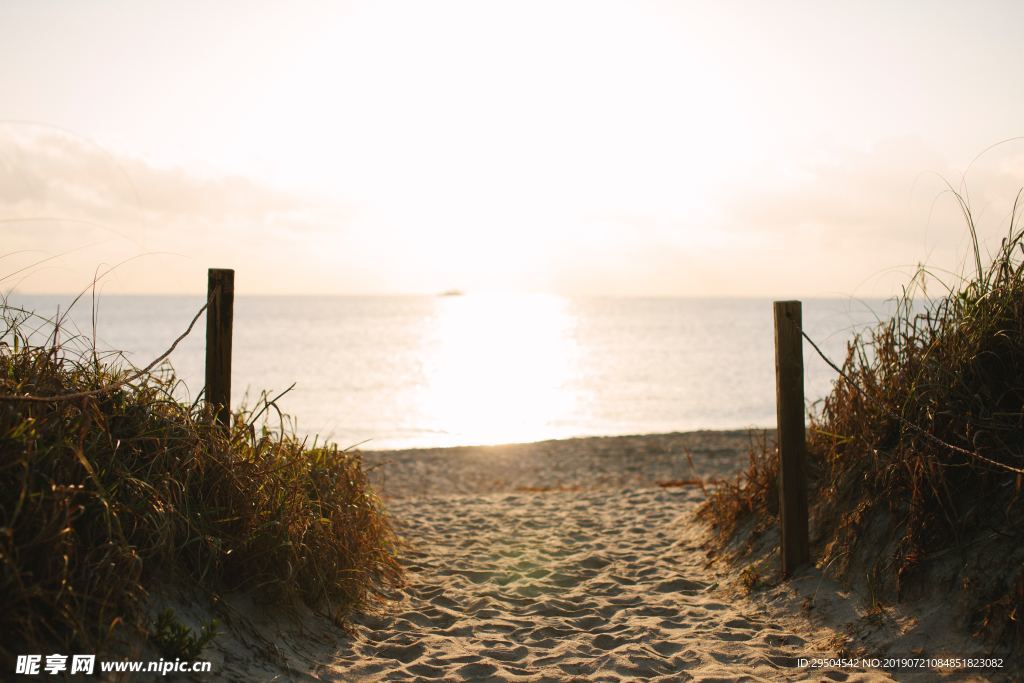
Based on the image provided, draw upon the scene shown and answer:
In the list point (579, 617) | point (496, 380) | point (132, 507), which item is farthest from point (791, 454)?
point (496, 380)

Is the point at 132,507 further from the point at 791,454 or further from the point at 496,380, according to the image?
the point at 496,380

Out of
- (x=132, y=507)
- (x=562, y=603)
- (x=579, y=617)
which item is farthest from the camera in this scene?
(x=562, y=603)

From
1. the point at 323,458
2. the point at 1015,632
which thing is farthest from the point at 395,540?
the point at 1015,632

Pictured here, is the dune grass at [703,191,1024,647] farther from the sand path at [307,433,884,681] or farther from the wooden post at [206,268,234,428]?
the wooden post at [206,268,234,428]

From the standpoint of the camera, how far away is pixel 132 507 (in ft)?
12.4

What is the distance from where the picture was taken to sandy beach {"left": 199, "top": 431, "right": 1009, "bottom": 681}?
420 cm

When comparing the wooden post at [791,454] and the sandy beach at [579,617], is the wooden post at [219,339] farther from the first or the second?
the wooden post at [791,454]

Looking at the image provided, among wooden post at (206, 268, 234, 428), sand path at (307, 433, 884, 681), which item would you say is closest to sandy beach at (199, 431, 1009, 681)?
sand path at (307, 433, 884, 681)

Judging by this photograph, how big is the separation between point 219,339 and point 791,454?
424 cm

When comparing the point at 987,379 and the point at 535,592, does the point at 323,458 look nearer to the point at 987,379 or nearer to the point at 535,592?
the point at 535,592

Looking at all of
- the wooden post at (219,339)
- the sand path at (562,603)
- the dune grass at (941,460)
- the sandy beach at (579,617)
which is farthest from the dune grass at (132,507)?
the dune grass at (941,460)

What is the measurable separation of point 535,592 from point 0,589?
3756 mm

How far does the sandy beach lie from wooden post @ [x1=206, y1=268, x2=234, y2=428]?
148cm

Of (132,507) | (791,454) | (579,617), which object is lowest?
(579,617)
